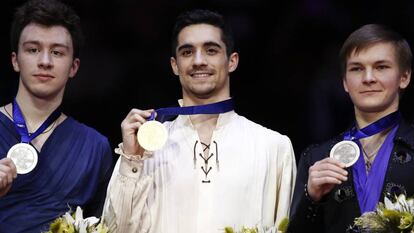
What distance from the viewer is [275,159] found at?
4.49m

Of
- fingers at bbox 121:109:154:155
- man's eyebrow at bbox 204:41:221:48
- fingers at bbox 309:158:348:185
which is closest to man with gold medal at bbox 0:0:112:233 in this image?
fingers at bbox 121:109:154:155

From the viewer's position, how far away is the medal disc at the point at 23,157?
4.26 m

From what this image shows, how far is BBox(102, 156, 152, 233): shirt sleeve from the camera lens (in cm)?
430

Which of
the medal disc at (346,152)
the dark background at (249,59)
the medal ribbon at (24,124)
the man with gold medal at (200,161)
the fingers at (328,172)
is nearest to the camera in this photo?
the fingers at (328,172)

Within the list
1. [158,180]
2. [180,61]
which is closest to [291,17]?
[180,61]

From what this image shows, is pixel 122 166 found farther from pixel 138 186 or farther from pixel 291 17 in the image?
pixel 291 17

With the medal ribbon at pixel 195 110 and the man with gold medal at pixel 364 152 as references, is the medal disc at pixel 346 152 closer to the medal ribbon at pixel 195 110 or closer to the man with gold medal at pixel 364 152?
the man with gold medal at pixel 364 152

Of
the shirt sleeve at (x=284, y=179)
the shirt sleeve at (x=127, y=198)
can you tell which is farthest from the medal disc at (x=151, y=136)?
the shirt sleeve at (x=284, y=179)

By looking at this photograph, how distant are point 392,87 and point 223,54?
Answer: 0.93 metres

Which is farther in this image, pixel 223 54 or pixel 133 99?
pixel 133 99

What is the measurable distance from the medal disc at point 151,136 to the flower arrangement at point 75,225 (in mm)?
431

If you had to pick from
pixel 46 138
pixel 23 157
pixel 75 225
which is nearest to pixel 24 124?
pixel 46 138

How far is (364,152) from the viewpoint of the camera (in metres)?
4.27

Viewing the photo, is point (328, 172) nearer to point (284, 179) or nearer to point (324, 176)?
point (324, 176)
